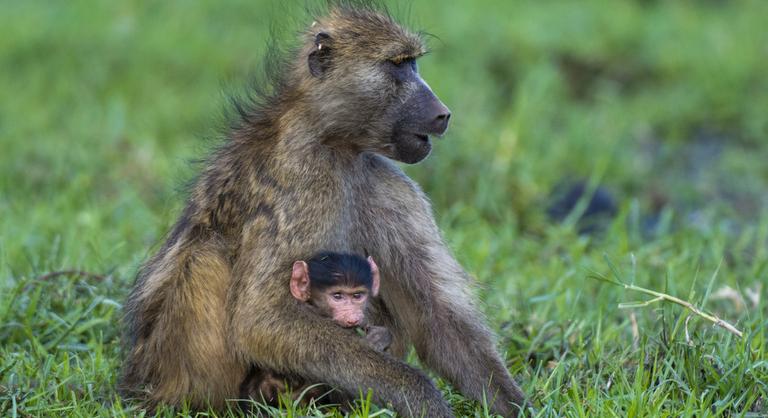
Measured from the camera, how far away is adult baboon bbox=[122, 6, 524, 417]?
11.7ft

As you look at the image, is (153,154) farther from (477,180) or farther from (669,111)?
(669,111)

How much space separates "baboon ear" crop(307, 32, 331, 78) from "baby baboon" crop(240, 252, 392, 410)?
60cm

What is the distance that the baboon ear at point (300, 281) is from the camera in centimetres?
357

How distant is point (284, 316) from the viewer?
3.57m

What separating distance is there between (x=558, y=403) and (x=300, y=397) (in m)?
0.74

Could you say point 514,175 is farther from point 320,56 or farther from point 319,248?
point 319,248

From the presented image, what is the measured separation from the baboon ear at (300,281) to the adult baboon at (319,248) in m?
0.03

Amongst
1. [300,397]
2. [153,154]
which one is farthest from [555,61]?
[300,397]

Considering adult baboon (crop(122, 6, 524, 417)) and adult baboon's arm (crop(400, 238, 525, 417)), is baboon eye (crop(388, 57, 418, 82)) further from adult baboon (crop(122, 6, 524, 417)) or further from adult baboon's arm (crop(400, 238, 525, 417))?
adult baboon's arm (crop(400, 238, 525, 417))

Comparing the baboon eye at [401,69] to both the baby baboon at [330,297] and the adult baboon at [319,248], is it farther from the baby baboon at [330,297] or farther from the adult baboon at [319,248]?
the baby baboon at [330,297]

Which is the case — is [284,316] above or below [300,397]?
above

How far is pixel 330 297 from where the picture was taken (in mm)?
3596

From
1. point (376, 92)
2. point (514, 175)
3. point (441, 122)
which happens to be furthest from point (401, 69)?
point (514, 175)

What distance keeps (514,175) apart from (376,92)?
2.92 m
